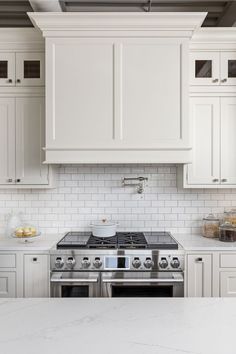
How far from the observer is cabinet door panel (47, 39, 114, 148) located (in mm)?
2705

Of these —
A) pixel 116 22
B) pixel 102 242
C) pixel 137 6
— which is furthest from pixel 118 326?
pixel 137 6

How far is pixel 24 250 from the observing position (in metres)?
2.60

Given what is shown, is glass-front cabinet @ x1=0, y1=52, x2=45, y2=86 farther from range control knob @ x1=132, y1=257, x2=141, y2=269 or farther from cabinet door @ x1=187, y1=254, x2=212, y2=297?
cabinet door @ x1=187, y1=254, x2=212, y2=297

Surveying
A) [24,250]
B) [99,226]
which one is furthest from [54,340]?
[99,226]

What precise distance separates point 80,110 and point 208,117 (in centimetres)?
121

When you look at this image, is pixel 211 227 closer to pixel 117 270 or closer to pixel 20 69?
pixel 117 270

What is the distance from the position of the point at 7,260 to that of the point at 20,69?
1.77 metres

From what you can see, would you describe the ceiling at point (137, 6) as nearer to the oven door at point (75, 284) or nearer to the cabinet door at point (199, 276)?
the cabinet door at point (199, 276)

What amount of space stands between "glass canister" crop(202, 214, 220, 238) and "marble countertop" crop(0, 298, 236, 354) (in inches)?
69.7

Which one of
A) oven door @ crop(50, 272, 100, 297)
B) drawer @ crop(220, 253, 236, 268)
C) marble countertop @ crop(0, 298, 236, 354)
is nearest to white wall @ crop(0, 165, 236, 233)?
drawer @ crop(220, 253, 236, 268)

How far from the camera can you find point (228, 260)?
8.51ft

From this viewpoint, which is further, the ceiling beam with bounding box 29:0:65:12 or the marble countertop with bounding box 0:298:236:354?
the ceiling beam with bounding box 29:0:65:12

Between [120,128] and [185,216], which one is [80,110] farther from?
[185,216]

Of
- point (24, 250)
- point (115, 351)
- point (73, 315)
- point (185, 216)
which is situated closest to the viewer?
point (115, 351)
